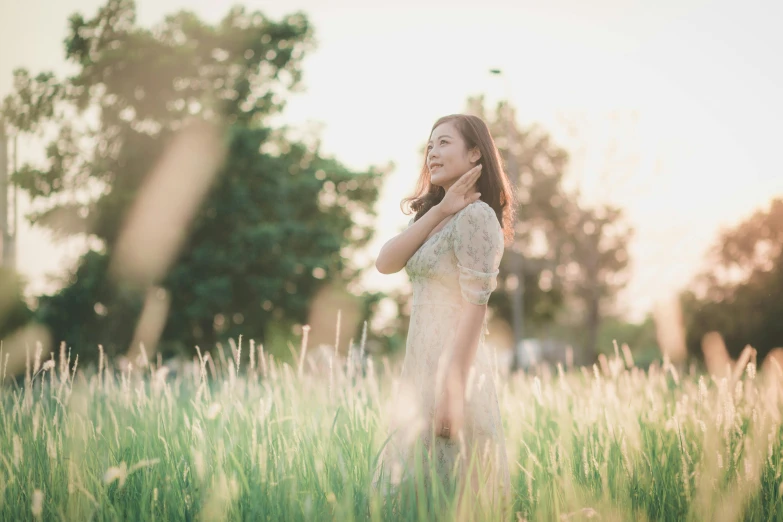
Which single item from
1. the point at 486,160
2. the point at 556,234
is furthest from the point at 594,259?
the point at 486,160

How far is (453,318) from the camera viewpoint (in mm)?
2795

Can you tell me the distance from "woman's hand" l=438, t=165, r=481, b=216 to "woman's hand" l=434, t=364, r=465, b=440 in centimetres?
68

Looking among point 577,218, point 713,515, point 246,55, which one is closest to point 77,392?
point 713,515

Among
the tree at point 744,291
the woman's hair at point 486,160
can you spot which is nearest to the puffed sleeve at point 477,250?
the woman's hair at point 486,160

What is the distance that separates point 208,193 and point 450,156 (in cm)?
1610

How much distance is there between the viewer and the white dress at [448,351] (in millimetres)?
2691

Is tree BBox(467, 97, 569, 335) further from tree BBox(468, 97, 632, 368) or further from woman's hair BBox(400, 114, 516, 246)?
woman's hair BBox(400, 114, 516, 246)

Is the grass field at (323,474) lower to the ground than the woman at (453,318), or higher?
lower

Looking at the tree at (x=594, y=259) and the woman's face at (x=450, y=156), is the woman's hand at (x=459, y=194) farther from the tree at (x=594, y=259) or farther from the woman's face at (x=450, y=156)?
the tree at (x=594, y=259)

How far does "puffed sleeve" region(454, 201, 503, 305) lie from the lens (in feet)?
8.75

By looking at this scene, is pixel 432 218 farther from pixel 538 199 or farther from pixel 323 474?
pixel 538 199

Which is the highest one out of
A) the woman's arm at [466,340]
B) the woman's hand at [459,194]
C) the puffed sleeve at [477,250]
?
the woman's hand at [459,194]

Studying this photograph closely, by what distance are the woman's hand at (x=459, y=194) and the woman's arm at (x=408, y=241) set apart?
25 mm

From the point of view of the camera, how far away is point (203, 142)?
17.7 meters
